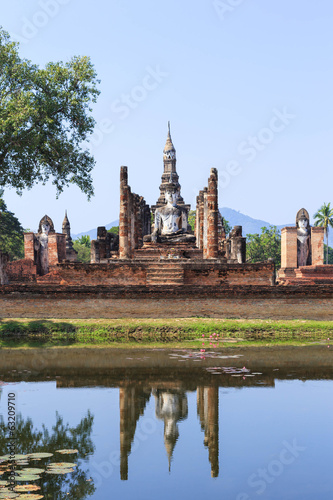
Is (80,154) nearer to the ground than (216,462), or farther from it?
farther from it

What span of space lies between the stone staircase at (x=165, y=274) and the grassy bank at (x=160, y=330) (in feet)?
10.7

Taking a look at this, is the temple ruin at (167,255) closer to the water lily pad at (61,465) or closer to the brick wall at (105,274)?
the brick wall at (105,274)

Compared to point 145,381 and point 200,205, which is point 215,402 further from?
point 200,205

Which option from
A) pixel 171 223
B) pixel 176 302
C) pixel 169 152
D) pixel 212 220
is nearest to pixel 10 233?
pixel 169 152

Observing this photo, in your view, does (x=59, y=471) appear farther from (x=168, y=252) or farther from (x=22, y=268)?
(x=22, y=268)

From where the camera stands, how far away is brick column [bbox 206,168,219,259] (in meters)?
27.6

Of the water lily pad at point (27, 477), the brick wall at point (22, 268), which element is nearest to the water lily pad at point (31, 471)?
the water lily pad at point (27, 477)

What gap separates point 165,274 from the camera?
23.3 metres

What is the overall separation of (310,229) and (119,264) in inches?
618

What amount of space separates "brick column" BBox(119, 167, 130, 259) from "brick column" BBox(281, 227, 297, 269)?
10493mm

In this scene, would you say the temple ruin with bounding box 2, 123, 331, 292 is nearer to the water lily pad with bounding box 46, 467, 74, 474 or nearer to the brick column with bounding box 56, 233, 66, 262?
the brick column with bounding box 56, 233, 66, 262

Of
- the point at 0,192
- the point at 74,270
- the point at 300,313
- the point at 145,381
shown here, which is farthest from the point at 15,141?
the point at 145,381

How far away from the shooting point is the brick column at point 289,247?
34.8 m

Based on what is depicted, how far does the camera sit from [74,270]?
79.4 feet
